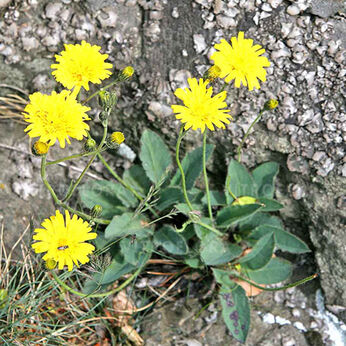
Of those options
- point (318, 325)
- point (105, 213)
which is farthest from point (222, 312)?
point (105, 213)

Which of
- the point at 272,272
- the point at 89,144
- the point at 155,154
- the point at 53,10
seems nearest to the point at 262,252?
the point at 272,272

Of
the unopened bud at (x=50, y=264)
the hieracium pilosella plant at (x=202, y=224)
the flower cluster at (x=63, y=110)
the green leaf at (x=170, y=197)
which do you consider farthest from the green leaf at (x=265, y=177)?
the unopened bud at (x=50, y=264)

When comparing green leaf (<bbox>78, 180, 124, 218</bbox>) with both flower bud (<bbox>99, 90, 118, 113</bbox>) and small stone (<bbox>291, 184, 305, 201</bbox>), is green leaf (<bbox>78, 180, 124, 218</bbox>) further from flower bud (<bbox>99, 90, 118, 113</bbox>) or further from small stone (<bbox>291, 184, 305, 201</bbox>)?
small stone (<bbox>291, 184, 305, 201</bbox>)

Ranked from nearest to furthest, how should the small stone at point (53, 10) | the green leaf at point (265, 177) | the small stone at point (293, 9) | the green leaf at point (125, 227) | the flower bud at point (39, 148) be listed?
the flower bud at point (39, 148) < the green leaf at point (125, 227) < the small stone at point (293, 9) < the green leaf at point (265, 177) < the small stone at point (53, 10)

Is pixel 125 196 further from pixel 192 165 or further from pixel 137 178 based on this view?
pixel 192 165

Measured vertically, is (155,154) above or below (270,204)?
above

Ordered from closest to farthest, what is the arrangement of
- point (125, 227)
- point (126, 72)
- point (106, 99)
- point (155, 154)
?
point (106, 99) → point (126, 72) → point (125, 227) → point (155, 154)

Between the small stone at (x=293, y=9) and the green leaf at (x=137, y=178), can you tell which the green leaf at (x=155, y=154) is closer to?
the green leaf at (x=137, y=178)
